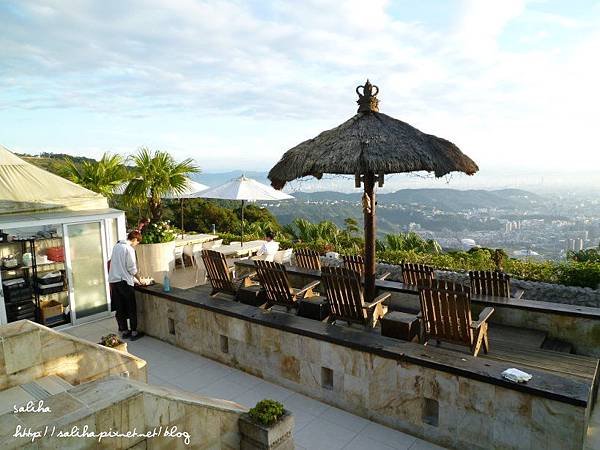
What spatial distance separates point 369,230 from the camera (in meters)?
5.60

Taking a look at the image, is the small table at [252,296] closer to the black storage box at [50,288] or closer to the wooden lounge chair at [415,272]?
the wooden lounge chair at [415,272]

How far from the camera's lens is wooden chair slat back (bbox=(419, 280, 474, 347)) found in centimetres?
429

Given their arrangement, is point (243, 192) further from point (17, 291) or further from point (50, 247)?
point (17, 291)

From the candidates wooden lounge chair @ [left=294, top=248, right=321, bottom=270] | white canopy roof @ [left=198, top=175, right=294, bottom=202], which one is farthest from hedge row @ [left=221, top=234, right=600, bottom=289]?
wooden lounge chair @ [left=294, top=248, right=321, bottom=270]

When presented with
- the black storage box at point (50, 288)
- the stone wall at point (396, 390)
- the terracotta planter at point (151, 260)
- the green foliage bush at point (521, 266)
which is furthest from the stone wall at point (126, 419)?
the green foliage bush at point (521, 266)

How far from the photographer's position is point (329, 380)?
15.5 ft

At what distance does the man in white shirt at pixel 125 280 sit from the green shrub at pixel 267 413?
3.95 meters

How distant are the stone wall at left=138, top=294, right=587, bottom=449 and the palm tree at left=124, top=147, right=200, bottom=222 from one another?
6889 millimetres

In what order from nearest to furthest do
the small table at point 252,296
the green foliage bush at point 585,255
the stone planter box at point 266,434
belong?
the stone planter box at point 266,434 < the small table at point 252,296 < the green foliage bush at point 585,255

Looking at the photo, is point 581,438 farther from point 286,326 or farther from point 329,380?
point 286,326

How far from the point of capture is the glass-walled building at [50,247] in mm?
6680

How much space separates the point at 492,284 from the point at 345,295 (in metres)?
2.40

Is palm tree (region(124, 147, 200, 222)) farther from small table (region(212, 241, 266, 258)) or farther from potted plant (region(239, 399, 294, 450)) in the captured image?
potted plant (region(239, 399, 294, 450))

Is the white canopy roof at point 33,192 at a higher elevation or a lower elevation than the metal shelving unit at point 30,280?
higher
